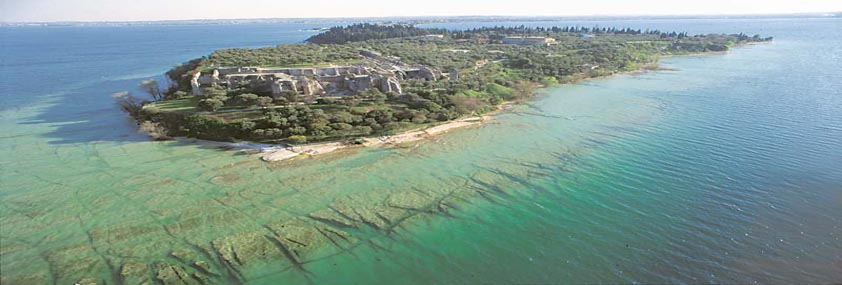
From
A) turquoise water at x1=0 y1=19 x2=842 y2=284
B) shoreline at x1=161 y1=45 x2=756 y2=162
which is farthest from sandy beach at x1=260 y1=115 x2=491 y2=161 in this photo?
turquoise water at x1=0 y1=19 x2=842 y2=284

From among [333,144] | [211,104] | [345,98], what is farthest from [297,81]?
[333,144]

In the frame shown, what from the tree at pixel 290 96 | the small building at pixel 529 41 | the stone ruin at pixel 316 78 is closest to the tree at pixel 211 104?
the stone ruin at pixel 316 78

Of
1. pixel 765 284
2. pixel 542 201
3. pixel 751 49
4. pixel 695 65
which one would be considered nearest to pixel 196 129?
pixel 542 201

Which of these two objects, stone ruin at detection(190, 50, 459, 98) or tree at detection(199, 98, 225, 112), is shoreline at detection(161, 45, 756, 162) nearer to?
tree at detection(199, 98, 225, 112)

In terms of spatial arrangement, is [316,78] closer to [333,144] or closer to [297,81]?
[297,81]

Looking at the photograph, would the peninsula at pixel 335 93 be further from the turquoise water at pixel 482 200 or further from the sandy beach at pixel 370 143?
the turquoise water at pixel 482 200

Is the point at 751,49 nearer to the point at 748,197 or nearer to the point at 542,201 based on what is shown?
the point at 748,197
